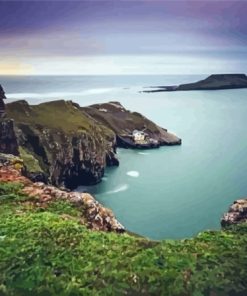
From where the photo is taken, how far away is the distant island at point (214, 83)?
4086mm

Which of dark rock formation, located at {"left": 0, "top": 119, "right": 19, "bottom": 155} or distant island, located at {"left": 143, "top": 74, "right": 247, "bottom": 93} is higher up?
distant island, located at {"left": 143, "top": 74, "right": 247, "bottom": 93}

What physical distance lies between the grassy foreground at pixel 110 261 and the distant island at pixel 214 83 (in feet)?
3.87

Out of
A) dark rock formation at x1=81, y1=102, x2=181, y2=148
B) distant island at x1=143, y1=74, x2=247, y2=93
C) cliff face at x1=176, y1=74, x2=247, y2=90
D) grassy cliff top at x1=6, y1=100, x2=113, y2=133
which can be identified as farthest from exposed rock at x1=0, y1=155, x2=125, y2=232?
cliff face at x1=176, y1=74, x2=247, y2=90

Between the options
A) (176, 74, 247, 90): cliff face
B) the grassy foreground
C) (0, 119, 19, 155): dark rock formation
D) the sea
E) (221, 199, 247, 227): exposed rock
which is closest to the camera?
the grassy foreground

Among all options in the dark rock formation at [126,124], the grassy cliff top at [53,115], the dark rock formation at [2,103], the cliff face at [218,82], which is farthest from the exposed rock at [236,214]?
the dark rock formation at [2,103]

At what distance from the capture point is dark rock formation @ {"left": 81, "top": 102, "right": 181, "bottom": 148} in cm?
391

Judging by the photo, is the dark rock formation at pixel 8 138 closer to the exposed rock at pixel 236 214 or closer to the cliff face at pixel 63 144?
the cliff face at pixel 63 144

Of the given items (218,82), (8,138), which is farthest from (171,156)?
(8,138)

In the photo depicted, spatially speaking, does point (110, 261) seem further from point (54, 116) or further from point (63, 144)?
point (54, 116)

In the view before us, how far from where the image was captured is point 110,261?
3119 millimetres

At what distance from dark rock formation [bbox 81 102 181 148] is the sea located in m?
0.05

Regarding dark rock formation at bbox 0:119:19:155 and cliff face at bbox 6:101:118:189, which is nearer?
cliff face at bbox 6:101:118:189

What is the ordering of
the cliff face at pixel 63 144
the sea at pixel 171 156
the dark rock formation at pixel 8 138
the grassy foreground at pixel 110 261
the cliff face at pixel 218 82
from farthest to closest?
the cliff face at pixel 218 82
the dark rock formation at pixel 8 138
the cliff face at pixel 63 144
the sea at pixel 171 156
the grassy foreground at pixel 110 261

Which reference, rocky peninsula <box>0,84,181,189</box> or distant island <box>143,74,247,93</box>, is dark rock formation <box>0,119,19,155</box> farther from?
distant island <box>143,74,247,93</box>
